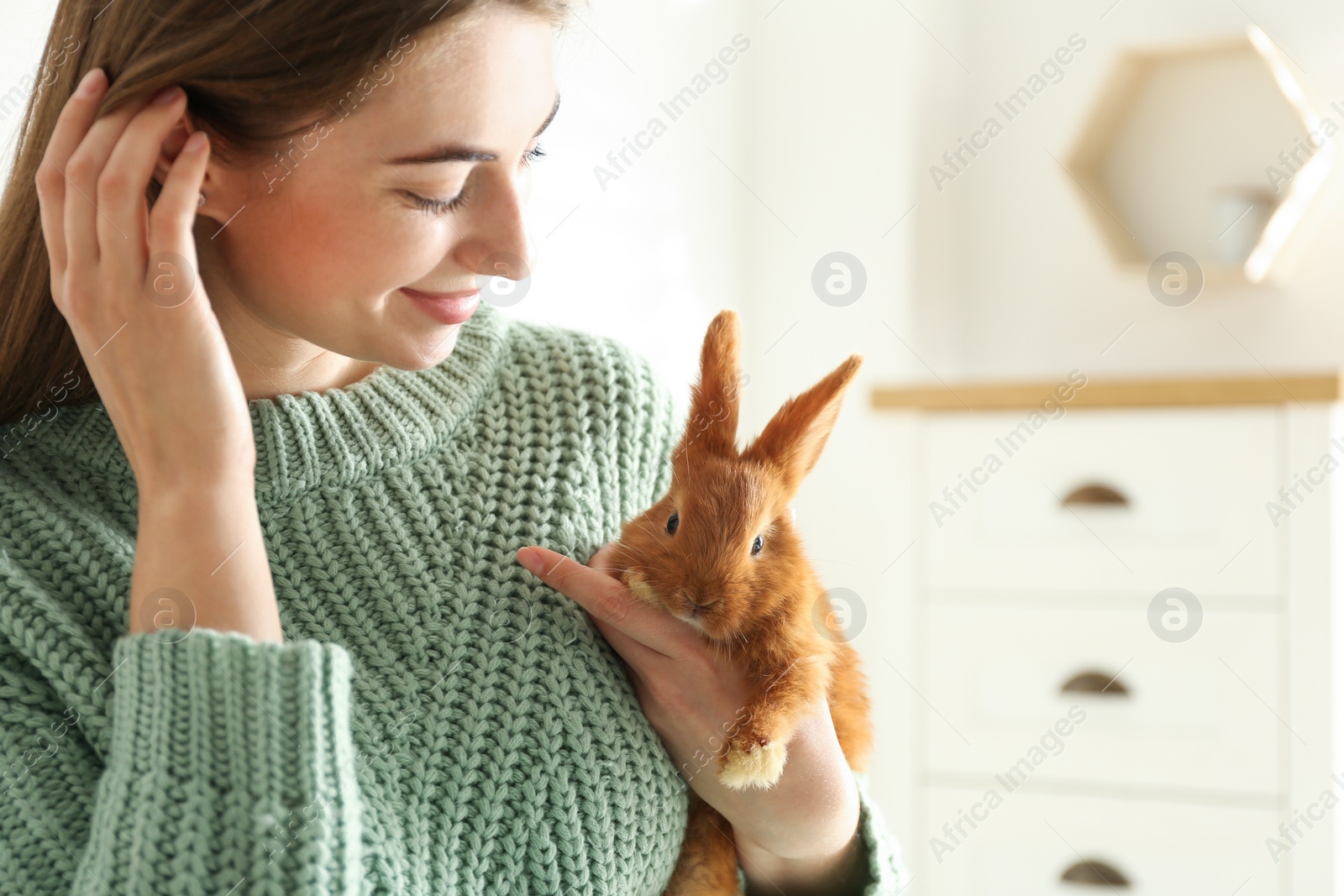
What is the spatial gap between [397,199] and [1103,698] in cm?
152

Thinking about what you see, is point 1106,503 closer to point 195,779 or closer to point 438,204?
point 438,204

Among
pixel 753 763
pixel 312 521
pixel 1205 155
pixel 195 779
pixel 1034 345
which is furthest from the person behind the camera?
pixel 1034 345

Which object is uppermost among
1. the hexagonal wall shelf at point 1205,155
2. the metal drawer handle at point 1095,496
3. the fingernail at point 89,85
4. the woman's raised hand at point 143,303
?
the hexagonal wall shelf at point 1205,155

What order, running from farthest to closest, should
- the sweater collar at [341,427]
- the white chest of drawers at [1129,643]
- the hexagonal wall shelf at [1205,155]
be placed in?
the hexagonal wall shelf at [1205,155], the white chest of drawers at [1129,643], the sweater collar at [341,427]

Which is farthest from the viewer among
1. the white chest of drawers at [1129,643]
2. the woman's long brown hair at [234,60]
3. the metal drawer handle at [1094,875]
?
the metal drawer handle at [1094,875]

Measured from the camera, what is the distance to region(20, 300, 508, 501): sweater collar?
89cm

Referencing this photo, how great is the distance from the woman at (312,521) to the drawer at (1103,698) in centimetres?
100

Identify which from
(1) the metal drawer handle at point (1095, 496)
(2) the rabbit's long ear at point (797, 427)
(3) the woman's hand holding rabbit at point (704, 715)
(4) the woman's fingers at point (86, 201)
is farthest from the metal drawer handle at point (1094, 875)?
(4) the woman's fingers at point (86, 201)

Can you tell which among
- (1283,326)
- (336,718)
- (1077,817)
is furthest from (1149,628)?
(336,718)

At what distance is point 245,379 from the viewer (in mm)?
938

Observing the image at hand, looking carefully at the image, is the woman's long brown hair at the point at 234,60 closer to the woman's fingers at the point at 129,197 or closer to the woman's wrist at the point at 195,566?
the woman's fingers at the point at 129,197

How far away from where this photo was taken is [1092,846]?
1.85 m

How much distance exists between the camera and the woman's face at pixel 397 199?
2.59 ft

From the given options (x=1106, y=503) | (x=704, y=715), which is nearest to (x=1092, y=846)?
(x=1106, y=503)
